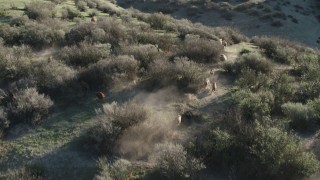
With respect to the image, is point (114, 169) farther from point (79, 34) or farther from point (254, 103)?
point (79, 34)

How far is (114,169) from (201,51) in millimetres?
8625

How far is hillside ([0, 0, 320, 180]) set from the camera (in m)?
9.53

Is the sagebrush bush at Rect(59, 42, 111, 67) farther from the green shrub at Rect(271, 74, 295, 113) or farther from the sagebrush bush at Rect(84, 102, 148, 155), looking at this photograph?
the green shrub at Rect(271, 74, 295, 113)

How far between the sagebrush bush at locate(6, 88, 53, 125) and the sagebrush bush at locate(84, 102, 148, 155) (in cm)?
187

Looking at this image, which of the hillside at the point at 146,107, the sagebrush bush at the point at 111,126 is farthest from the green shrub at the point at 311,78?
the sagebrush bush at the point at 111,126

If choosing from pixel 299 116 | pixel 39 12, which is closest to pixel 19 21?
pixel 39 12

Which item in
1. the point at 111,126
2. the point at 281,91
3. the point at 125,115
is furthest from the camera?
the point at 281,91

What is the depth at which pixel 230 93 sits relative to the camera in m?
13.5

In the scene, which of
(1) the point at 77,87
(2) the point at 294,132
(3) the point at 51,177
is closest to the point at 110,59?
(1) the point at 77,87

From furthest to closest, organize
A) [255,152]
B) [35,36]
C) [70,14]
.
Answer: [70,14] < [35,36] < [255,152]

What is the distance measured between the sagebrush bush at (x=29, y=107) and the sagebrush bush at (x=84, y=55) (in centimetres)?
320

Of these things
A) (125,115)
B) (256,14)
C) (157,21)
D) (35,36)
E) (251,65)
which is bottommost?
(256,14)

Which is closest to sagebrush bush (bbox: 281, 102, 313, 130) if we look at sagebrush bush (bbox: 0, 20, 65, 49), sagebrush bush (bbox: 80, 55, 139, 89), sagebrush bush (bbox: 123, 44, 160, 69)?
sagebrush bush (bbox: 80, 55, 139, 89)

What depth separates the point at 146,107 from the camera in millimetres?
11375
